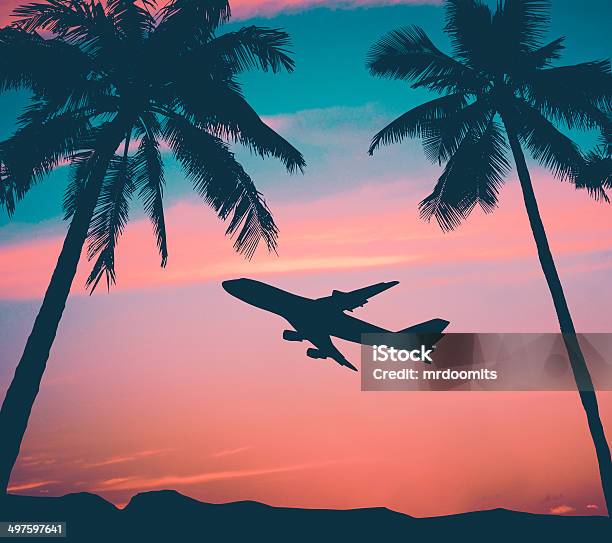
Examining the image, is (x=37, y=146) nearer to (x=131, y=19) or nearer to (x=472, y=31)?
(x=131, y=19)

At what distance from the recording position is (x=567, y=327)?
17609 mm

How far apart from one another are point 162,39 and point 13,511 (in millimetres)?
11217

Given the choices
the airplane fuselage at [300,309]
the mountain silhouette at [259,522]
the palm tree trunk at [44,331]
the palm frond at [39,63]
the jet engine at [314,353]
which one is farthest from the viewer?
the airplane fuselage at [300,309]

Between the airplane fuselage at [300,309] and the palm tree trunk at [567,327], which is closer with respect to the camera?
the palm tree trunk at [567,327]

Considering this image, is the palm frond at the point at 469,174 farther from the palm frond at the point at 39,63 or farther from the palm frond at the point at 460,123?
the palm frond at the point at 39,63

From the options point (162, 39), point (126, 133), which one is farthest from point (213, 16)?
point (126, 133)

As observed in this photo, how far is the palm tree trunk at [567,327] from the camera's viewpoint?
1680 cm

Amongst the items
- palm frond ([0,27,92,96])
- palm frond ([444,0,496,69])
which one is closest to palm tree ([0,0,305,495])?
palm frond ([0,27,92,96])

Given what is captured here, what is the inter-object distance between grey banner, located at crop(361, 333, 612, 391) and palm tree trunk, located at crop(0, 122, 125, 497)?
24.5 feet

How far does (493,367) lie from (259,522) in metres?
7.03

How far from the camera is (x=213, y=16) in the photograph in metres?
16.5

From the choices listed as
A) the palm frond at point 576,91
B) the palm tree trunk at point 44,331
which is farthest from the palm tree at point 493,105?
the palm tree trunk at point 44,331

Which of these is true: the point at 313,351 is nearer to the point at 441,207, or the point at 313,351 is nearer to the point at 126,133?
the point at 441,207

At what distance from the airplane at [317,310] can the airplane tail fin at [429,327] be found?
0.59m
